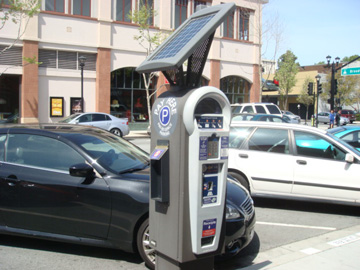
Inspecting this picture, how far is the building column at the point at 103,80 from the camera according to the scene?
24.7m

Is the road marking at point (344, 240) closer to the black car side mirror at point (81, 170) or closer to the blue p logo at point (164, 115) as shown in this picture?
the blue p logo at point (164, 115)

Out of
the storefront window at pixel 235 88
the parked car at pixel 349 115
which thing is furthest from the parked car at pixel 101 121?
the parked car at pixel 349 115

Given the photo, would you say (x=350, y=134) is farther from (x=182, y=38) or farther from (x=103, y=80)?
(x=103, y=80)

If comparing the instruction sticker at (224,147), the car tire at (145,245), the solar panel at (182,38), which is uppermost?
the solar panel at (182,38)

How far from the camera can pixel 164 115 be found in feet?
11.2

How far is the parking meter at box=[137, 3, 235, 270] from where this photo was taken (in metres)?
3.28

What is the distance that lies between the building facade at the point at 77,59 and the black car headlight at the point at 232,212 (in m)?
18.9

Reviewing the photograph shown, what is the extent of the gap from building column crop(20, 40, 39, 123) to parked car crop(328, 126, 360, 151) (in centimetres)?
1815

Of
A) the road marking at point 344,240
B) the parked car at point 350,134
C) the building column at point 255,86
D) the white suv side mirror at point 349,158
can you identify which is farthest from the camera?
the building column at point 255,86

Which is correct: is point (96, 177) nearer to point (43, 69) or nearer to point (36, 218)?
point (36, 218)

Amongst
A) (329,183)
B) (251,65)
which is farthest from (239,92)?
(329,183)

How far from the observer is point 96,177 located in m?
4.50

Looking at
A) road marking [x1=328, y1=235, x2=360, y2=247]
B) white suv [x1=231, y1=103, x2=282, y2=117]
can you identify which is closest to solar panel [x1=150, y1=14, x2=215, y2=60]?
road marking [x1=328, y1=235, x2=360, y2=247]

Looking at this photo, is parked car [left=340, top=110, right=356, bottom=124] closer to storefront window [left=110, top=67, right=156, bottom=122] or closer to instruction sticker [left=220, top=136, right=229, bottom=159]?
storefront window [left=110, top=67, right=156, bottom=122]
